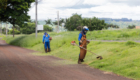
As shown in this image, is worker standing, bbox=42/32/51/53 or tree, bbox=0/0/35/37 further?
tree, bbox=0/0/35/37

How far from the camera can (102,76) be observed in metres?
8.38

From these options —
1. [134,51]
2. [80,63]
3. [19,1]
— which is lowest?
[80,63]

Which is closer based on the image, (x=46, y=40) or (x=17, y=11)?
(x=46, y=40)

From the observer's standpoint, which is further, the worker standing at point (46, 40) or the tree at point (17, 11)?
the tree at point (17, 11)

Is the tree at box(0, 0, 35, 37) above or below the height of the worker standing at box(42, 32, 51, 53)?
above

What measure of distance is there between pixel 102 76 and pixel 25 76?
9.74 feet

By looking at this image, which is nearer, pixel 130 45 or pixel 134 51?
pixel 134 51

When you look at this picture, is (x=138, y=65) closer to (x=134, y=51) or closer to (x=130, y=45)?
(x=134, y=51)

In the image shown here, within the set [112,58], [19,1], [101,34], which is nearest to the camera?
[112,58]

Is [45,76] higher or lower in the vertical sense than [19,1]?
lower

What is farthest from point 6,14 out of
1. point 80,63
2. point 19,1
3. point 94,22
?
point 94,22

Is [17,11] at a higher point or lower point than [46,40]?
higher

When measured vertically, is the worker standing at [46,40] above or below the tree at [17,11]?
below

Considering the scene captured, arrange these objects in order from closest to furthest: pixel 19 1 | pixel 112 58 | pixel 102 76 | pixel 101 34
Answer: pixel 102 76 < pixel 112 58 < pixel 101 34 < pixel 19 1
